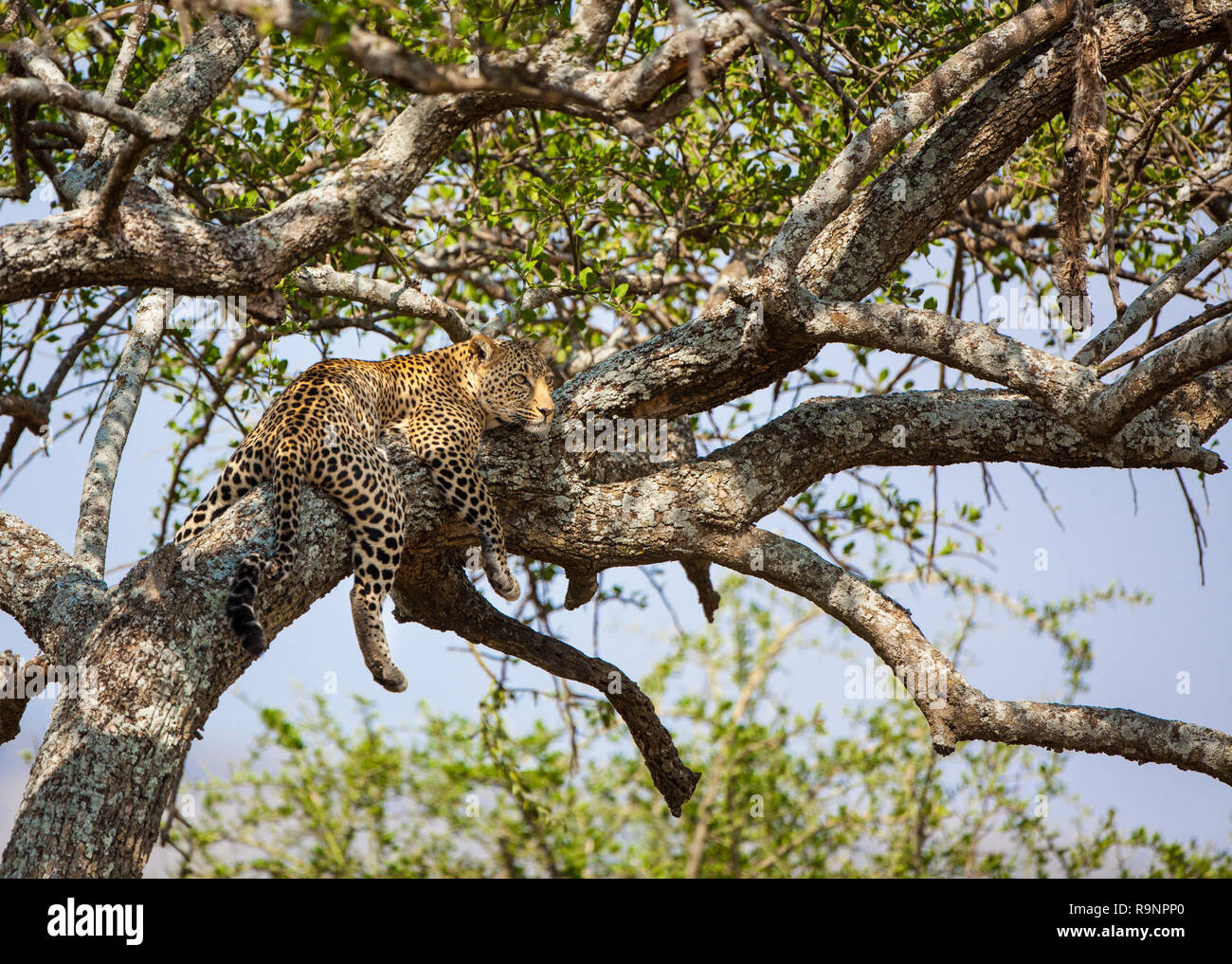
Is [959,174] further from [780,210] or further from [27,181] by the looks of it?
[27,181]

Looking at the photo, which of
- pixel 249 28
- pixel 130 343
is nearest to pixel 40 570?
pixel 130 343

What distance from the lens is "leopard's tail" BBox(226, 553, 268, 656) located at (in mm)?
3804

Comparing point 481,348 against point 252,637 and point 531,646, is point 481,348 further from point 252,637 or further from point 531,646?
point 252,637

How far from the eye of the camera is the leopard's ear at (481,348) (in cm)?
611

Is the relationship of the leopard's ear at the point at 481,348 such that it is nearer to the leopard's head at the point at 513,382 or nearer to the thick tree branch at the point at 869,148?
the leopard's head at the point at 513,382

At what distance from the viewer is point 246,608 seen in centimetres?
382

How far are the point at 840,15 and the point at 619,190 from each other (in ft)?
4.98

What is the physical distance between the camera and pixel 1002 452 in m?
4.98

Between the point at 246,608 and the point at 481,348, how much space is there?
264 cm

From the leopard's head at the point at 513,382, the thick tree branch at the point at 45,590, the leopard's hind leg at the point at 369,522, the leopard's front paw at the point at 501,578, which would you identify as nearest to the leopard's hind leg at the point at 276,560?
the leopard's hind leg at the point at 369,522

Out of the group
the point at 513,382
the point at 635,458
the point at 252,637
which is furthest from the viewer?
the point at 513,382

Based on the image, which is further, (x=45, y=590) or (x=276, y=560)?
(x=45, y=590)

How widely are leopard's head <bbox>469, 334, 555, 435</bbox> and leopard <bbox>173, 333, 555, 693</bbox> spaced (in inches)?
0.7

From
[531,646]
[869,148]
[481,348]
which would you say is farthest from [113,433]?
[869,148]
